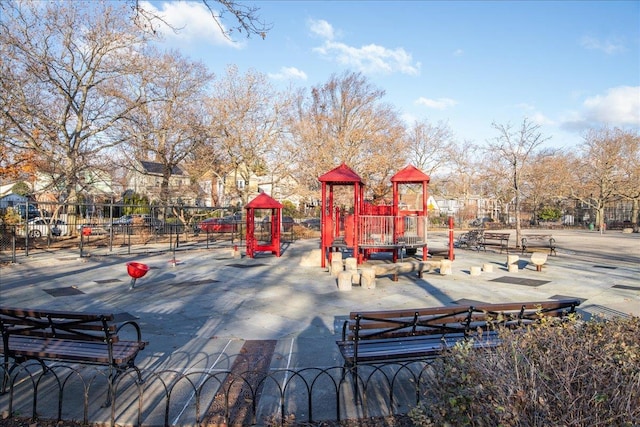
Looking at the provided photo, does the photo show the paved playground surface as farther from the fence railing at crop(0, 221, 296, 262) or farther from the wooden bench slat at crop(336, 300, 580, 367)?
the fence railing at crop(0, 221, 296, 262)

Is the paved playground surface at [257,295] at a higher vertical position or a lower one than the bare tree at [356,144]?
lower

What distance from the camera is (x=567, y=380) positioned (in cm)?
255

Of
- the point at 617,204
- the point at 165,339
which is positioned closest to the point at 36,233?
the point at 165,339

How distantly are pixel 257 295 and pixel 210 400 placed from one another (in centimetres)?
573

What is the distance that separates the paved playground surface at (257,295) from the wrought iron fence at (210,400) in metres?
0.25

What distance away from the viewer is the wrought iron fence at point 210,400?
12.7ft

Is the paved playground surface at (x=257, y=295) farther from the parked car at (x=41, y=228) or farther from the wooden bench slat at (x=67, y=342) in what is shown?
the parked car at (x=41, y=228)

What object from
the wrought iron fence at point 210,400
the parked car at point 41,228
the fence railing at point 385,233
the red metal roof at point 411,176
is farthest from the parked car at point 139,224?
the wrought iron fence at point 210,400

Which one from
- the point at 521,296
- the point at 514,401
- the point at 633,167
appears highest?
the point at 633,167

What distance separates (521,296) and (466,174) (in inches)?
1983

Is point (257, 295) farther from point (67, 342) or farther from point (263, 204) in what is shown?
point (263, 204)

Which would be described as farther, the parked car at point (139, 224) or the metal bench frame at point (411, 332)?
the parked car at point (139, 224)

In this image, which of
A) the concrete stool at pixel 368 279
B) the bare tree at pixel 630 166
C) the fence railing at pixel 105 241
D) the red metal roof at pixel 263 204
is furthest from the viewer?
the bare tree at pixel 630 166

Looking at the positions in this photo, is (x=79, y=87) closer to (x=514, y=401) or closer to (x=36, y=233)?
(x=36, y=233)
